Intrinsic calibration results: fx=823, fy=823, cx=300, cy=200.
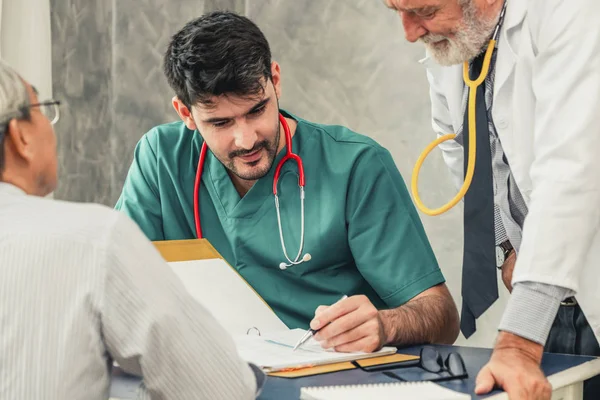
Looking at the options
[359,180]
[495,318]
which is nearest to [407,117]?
[495,318]

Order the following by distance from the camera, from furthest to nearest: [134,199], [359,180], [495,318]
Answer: [495,318] < [134,199] < [359,180]

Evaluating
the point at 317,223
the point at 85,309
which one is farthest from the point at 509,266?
the point at 85,309

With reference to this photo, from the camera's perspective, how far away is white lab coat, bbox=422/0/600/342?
133 cm

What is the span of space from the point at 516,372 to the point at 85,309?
0.67 metres

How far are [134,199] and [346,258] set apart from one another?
1.76 ft

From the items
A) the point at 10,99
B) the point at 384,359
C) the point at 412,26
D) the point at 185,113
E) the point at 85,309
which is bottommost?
the point at 384,359

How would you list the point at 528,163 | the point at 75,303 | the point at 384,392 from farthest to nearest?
the point at 528,163, the point at 384,392, the point at 75,303

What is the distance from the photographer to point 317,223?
1.84 m

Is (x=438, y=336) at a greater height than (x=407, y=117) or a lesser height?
lesser

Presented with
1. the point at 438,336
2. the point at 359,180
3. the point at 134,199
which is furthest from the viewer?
the point at 134,199

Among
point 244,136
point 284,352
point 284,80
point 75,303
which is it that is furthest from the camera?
point 284,80

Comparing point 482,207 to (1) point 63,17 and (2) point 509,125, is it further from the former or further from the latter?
(1) point 63,17

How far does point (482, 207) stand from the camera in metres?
1.67

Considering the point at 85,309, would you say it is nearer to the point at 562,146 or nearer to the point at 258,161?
the point at 562,146
